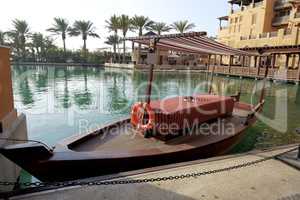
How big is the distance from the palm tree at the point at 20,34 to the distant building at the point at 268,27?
38334 millimetres

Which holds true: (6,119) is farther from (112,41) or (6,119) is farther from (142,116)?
(112,41)

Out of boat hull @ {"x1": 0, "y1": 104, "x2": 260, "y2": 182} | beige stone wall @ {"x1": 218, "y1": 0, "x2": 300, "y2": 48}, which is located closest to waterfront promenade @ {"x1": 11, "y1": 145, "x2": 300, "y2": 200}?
A: boat hull @ {"x1": 0, "y1": 104, "x2": 260, "y2": 182}

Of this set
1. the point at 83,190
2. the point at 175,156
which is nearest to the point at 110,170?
the point at 83,190

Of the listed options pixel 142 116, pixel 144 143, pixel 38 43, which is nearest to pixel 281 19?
pixel 142 116

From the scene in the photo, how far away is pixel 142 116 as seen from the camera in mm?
5043

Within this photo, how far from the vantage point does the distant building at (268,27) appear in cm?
2636

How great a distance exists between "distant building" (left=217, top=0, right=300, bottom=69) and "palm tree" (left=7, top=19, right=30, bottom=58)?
38.3 meters

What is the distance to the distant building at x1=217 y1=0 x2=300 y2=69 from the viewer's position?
86.5 feet

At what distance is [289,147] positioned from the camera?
5.10m

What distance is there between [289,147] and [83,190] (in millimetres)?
4412

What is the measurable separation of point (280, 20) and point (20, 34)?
4629 cm

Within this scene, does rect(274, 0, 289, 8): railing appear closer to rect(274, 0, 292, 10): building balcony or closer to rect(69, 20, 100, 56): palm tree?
rect(274, 0, 292, 10): building balcony

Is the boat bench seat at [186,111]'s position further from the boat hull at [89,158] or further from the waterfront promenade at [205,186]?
the waterfront promenade at [205,186]

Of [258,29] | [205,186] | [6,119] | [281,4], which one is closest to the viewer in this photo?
[205,186]
